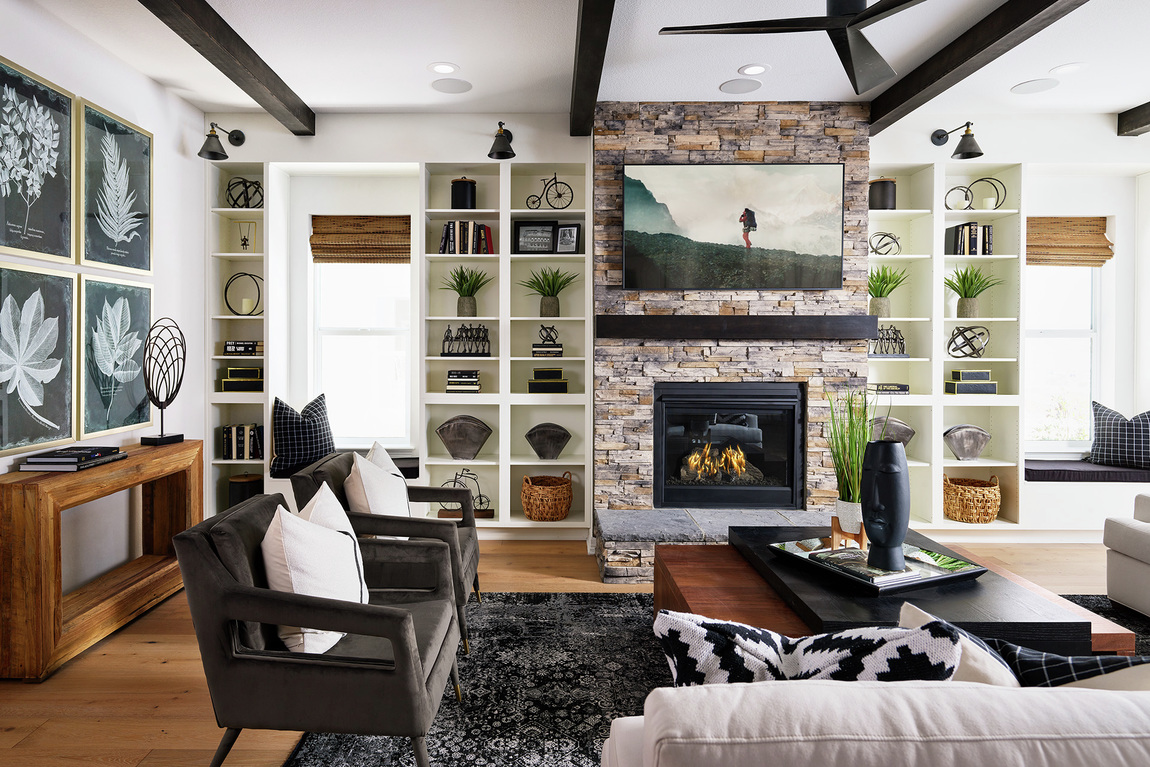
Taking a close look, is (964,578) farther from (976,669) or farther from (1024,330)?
(1024,330)

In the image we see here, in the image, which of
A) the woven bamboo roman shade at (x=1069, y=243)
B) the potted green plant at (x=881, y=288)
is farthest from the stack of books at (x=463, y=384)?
the woven bamboo roman shade at (x=1069, y=243)

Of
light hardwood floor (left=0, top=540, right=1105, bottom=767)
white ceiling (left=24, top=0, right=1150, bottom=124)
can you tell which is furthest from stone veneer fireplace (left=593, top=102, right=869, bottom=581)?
light hardwood floor (left=0, top=540, right=1105, bottom=767)

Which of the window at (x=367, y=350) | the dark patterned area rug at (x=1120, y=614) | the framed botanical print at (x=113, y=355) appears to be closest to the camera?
the dark patterned area rug at (x=1120, y=614)

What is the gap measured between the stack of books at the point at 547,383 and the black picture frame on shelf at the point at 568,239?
800 millimetres

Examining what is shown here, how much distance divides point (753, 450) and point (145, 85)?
412 centimetres

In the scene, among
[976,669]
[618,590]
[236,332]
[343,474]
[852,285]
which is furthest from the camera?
[236,332]

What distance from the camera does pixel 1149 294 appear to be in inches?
177

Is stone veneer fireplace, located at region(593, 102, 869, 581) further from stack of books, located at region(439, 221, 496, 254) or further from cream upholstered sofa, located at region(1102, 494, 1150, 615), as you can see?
cream upholstered sofa, located at region(1102, 494, 1150, 615)

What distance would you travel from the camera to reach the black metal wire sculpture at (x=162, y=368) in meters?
3.33

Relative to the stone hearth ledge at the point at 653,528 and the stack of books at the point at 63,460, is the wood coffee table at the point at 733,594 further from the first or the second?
the stack of books at the point at 63,460

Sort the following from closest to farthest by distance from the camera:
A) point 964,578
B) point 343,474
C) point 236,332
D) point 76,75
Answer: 1. point 964,578
2. point 343,474
3. point 76,75
4. point 236,332

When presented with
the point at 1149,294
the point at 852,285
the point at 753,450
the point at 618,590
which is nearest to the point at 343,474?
the point at 618,590

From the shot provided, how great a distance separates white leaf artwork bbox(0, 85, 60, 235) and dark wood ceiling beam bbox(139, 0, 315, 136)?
668mm

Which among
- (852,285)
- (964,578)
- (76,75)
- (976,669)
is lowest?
(964,578)
